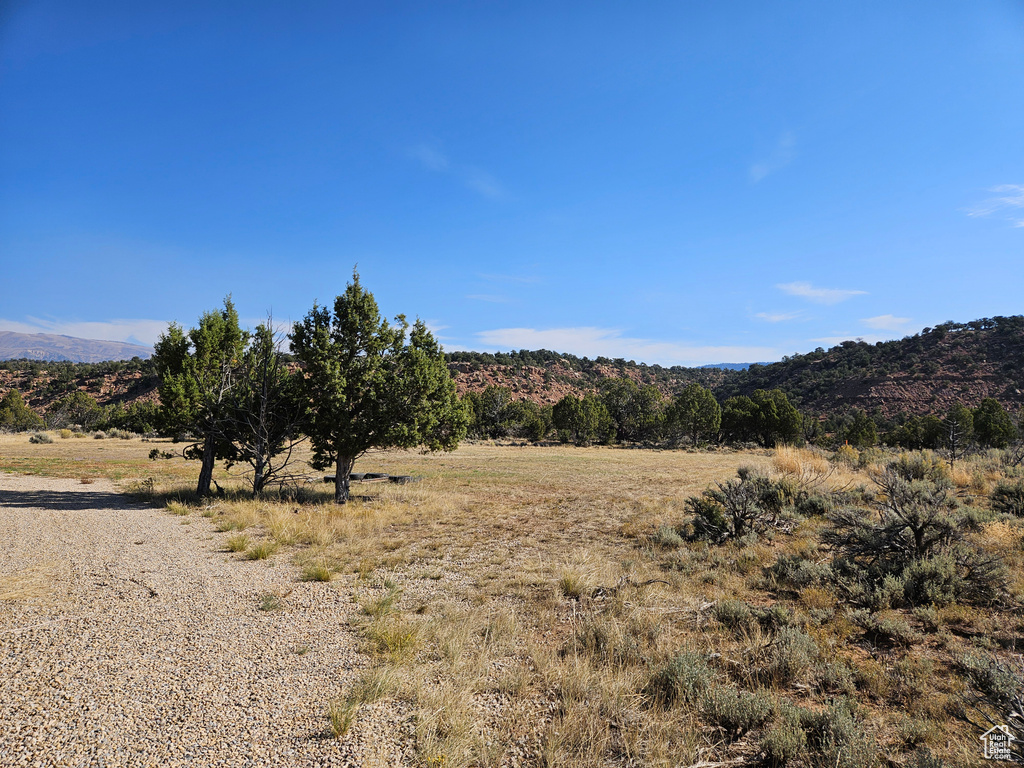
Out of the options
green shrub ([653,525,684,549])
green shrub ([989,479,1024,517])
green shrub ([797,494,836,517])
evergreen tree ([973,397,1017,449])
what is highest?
evergreen tree ([973,397,1017,449])

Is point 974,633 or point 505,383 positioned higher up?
point 505,383

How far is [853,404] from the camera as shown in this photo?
71.0m

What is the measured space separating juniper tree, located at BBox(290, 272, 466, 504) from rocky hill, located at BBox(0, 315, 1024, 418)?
42860 millimetres

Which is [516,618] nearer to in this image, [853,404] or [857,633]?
[857,633]

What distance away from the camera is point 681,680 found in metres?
4.57

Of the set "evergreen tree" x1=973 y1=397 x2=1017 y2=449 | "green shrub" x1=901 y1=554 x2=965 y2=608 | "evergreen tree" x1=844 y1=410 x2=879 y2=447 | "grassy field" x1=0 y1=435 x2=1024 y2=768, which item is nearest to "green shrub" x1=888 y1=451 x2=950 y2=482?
"grassy field" x1=0 y1=435 x2=1024 y2=768

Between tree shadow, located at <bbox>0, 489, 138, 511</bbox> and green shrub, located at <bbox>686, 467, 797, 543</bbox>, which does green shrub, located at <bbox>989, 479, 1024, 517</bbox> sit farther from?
tree shadow, located at <bbox>0, 489, 138, 511</bbox>

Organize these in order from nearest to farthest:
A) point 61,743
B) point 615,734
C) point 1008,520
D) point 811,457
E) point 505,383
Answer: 1. point 61,743
2. point 615,734
3. point 1008,520
4. point 811,457
5. point 505,383

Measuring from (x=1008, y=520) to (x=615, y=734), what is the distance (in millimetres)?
10799

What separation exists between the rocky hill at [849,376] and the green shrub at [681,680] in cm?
5602

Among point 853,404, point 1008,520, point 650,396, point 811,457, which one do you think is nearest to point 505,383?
point 650,396

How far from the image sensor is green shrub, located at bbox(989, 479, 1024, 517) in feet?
34.3

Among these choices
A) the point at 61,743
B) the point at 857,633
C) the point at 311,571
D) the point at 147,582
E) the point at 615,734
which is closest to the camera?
the point at 61,743

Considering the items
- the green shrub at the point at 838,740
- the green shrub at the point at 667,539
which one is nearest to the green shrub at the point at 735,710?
the green shrub at the point at 838,740
